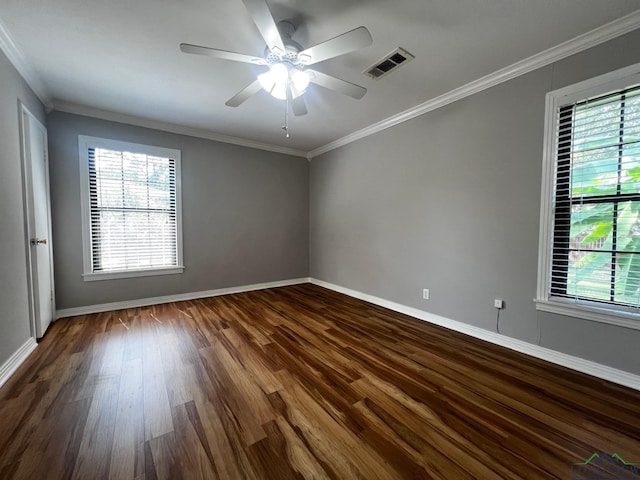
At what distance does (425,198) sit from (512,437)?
2.36 m

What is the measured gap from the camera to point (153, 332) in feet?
8.87

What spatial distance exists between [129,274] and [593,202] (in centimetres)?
520

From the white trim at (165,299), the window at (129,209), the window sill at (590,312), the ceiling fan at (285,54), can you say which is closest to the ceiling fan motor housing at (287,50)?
the ceiling fan at (285,54)

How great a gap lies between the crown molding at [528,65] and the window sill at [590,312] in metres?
2.05

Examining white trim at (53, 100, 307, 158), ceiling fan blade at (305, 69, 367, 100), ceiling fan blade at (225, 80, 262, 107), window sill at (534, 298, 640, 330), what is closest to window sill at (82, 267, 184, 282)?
white trim at (53, 100, 307, 158)

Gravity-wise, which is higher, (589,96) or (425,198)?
(589,96)

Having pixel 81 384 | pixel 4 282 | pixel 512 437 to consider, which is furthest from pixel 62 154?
pixel 512 437

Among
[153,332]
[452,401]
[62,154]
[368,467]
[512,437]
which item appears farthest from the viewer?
[62,154]

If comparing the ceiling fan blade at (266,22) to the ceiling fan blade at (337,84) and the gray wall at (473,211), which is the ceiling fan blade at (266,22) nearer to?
the ceiling fan blade at (337,84)

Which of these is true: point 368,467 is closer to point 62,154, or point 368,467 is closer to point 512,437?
point 512,437

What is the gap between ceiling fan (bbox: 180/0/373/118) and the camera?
146cm

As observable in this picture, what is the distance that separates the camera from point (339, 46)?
158 cm

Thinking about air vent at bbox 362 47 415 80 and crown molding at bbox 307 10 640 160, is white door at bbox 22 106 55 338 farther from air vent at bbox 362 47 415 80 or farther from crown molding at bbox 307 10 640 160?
crown molding at bbox 307 10 640 160

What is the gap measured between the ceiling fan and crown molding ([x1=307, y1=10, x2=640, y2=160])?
1.32m
